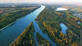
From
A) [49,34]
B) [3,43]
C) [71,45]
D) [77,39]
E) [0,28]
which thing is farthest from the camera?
[0,28]

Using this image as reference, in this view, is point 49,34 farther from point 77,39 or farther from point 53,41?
point 77,39

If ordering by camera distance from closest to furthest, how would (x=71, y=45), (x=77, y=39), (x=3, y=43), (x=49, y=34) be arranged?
(x=71, y=45) → (x=3, y=43) → (x=77, y=39) → (x=49, y=34)

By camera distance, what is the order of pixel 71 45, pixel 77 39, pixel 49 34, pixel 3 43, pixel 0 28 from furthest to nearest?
pixel 0 28 < pixel 49 34 < pixel 77 39 < pixel 3 43 < pixel 71 45

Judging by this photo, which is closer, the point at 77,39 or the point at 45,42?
the point at 45,42

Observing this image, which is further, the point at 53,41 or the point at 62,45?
the point at 53,41

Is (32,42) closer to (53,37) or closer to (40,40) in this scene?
(40,40)

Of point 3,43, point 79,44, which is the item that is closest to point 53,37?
point 79,44

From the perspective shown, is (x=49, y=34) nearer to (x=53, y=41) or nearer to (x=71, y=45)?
(x=53, y=41)

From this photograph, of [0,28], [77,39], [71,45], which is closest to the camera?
[71,45]

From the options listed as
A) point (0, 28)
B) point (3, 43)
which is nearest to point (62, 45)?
point (3, 43)
